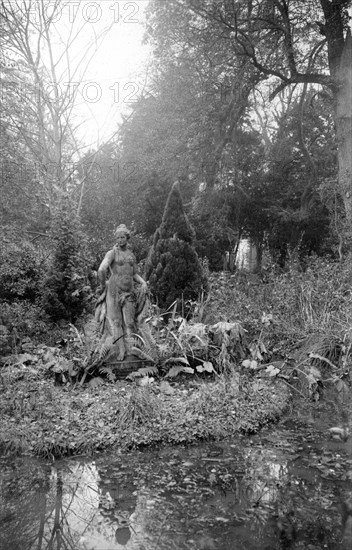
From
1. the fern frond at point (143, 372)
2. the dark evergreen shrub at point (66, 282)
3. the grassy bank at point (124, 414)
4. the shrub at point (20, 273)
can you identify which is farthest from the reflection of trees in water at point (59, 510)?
the shrub at point (20, 273)

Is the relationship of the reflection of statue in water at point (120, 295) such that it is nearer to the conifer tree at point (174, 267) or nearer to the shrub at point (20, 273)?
the conifer tree at point (174, 267)

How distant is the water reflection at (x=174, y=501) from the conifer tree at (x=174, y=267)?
5699mm

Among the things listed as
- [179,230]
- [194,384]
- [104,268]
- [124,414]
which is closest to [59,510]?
[124,414]

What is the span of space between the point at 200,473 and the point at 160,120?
43.1ft

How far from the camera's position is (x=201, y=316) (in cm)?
839

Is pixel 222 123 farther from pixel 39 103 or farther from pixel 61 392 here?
pixel 61 392

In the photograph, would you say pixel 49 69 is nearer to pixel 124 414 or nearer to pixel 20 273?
pixel 20 273

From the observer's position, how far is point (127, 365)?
21.1ft

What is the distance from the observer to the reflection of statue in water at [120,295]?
671cm

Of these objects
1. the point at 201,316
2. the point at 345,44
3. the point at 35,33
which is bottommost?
the point at 201,316

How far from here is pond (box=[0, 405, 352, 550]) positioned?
112 inches

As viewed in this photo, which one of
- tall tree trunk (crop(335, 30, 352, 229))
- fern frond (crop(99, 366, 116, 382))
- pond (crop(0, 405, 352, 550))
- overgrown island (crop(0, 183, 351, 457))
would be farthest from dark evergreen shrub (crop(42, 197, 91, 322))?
tall tree trunk (crop(335, 30, 352, 229))

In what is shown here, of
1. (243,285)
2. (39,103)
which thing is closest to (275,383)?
(243,285)

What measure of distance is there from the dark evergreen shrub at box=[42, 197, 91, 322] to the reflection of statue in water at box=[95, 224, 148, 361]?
2733 mm
